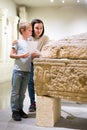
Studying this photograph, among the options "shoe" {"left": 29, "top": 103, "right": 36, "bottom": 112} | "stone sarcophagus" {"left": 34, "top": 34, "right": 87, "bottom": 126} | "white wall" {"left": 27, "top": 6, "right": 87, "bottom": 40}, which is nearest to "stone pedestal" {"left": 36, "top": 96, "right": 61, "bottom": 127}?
"stone sarcophagus" {"left": 34, "top": 34, "right": 87, "bottom": 126}

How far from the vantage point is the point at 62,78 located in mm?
3447

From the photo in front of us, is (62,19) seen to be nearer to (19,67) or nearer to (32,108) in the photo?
(32,108)

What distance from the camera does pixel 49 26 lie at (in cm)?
1359

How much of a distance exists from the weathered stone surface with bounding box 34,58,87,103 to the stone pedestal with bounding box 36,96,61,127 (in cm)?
8

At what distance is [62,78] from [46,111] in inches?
19.8

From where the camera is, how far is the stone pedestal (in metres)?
3.56

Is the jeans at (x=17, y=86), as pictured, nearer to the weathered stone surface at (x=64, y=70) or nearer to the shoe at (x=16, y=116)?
the shoe at (x=16, y=116)

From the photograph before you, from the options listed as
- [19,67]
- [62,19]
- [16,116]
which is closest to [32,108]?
[16,116]

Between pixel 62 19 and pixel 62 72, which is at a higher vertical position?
pixel 62 19

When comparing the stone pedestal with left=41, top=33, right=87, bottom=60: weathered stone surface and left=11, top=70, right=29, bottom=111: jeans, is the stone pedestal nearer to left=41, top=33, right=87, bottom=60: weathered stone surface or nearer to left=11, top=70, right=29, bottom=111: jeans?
left=11, top=70, right=29, bottom=111: jeans

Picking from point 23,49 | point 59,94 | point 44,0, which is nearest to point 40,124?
point 59,94

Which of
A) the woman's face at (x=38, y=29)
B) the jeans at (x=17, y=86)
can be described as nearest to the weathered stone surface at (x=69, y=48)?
the jeans at (x=17, y=86)

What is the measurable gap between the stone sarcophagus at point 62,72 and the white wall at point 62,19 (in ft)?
31.6

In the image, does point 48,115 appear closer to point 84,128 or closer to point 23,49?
point 84,128
